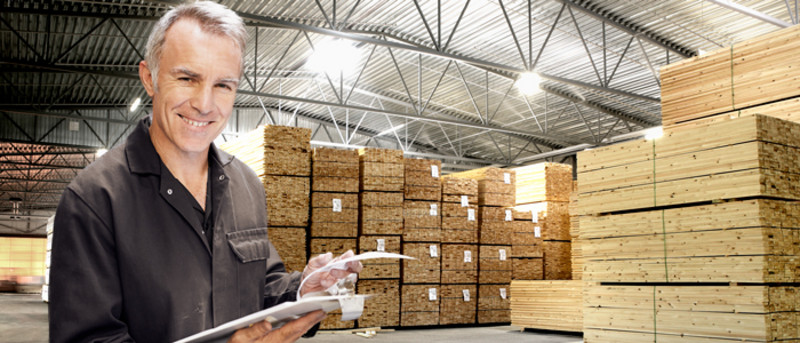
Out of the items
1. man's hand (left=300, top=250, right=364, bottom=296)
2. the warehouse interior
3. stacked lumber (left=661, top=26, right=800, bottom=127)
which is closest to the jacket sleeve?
man's hand (left=300, top=250, right=364, bottom=296)

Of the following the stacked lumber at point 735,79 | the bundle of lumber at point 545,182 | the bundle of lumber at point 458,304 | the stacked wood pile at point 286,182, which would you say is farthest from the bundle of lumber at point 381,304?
the stacked lumber at point 735,79

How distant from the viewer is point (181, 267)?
1.85 meters

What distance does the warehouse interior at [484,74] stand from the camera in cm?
770

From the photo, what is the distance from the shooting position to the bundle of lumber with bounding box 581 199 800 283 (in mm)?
6449

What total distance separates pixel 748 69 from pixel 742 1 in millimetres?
7452

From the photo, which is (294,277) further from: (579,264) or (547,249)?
(547,249)

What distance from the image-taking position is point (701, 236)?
6.86 meters

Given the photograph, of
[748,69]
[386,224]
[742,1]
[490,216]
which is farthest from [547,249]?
[748,69]

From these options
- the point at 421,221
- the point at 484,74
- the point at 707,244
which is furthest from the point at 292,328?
the point at 484,74

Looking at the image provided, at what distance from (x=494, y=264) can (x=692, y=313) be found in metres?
7.73

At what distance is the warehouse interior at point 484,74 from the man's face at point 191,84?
6.04 metres

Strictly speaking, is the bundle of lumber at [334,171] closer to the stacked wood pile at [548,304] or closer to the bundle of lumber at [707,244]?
the stacked wood pile at [548,304]

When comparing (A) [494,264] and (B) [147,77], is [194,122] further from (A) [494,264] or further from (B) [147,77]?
(A) [494,264]

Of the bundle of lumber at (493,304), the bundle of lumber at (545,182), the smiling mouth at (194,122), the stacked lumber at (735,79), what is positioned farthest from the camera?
the bundle of lumber at (545,182)
